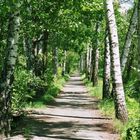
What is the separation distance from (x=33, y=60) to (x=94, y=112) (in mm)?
6835

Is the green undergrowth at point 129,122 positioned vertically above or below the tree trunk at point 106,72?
below

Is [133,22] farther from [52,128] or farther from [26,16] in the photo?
[52,128]

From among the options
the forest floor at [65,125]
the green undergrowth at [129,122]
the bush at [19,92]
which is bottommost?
the forest floor at [65,125]

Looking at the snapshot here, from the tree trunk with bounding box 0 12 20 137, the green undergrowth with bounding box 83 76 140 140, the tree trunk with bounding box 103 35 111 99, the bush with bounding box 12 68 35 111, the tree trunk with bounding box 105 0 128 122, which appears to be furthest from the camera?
the tree trunk with bounding box 103 35 111 99

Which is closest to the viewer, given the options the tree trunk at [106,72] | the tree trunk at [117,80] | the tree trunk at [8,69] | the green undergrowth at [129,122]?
the green undergrowth at [129,122]

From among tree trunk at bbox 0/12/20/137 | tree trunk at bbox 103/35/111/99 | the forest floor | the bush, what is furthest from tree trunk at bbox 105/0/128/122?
tree trunk at bbox 103/35/111/99

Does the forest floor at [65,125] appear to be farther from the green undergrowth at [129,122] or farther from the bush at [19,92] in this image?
the bush at [19,92]

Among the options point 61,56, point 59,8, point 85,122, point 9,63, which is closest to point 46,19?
point 59,8

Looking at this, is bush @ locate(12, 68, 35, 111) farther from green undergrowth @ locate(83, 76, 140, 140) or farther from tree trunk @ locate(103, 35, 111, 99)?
tree trunk @ locate(103, 35, 111, 99)

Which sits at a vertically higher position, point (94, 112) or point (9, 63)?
point (9, 63)

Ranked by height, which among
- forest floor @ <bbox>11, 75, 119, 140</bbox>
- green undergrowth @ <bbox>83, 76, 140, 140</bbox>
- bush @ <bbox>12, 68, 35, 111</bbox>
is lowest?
forest floor @ <bbox>11, 75, 119, 140</bbox>

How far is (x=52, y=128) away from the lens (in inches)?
624

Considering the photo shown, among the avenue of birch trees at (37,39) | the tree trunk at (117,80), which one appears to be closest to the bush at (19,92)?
the avenue of birch trees at (37,39)

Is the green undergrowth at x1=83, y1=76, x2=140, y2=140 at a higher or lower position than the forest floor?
higher
